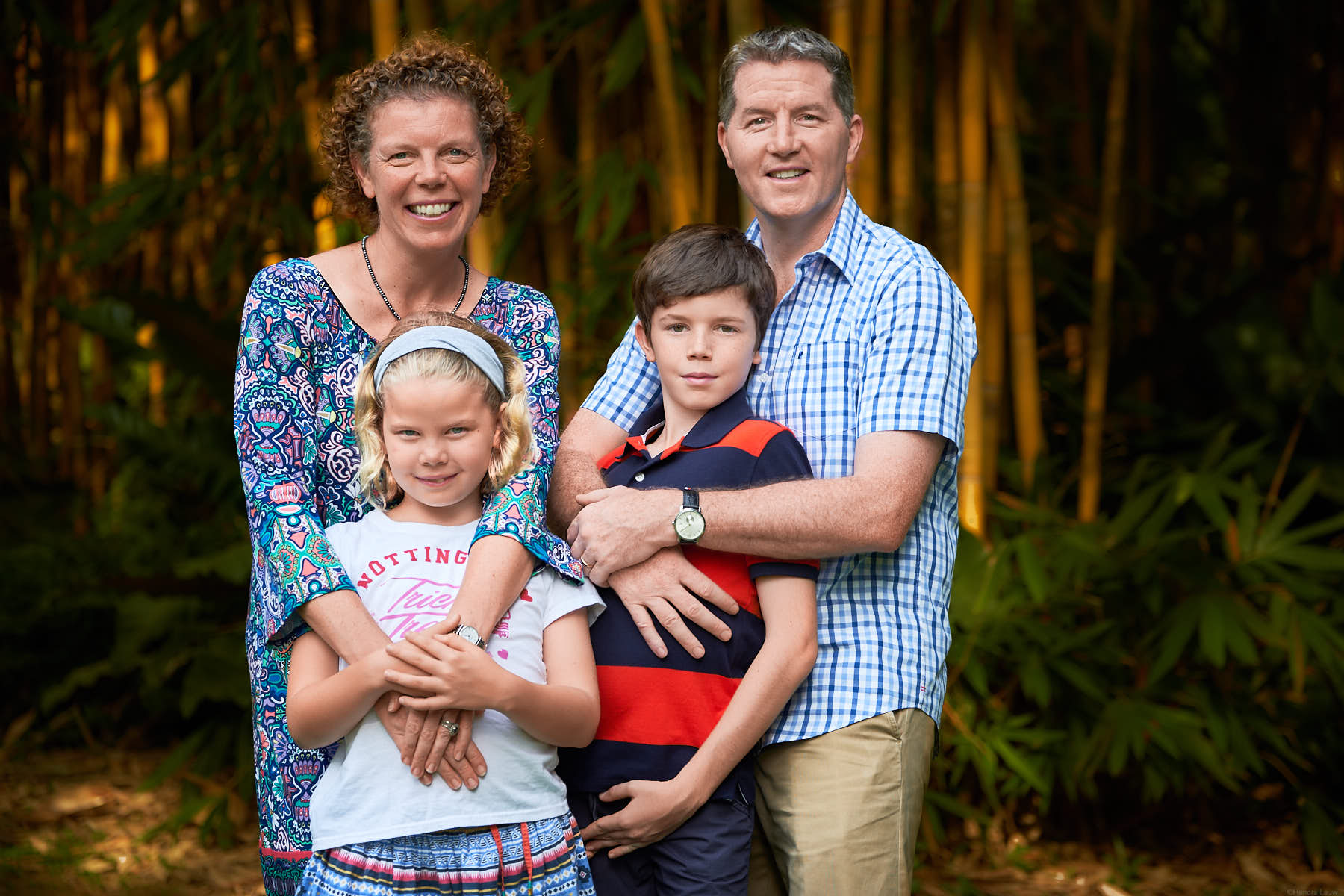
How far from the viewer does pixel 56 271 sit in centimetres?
452

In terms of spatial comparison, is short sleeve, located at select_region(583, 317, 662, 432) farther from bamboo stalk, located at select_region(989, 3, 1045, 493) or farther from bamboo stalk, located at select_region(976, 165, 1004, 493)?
bamboo stalk, located at select_region(989, 3, 1045, 493)

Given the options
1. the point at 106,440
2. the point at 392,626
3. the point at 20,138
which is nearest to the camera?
the point at 392,626

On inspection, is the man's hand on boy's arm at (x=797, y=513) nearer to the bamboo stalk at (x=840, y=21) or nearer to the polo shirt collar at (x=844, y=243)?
the polo shirt collar at (x=844, y=243)

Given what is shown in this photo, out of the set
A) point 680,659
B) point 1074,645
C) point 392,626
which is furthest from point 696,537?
point 1074,645

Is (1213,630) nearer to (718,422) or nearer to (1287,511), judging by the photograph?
(1287,511)

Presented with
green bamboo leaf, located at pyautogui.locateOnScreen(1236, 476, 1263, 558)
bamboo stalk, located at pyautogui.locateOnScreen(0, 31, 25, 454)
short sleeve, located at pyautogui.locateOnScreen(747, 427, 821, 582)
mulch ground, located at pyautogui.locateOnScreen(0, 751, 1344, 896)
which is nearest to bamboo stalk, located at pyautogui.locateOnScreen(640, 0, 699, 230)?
short sleeve, located at pyautogui.locateOnScreen(747, 427, 821, 582)

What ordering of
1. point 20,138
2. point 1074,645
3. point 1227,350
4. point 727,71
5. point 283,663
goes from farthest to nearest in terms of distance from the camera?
point 20,138 → point 1227,350 → point 1074,645 → point 727,71 → point 283,663

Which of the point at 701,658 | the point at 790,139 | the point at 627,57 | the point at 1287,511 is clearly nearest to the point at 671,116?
the point at 627,57

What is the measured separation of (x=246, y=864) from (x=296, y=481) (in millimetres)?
1794

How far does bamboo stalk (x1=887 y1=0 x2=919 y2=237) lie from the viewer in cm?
241

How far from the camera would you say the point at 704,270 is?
1389mm

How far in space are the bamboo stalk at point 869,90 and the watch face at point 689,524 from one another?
1.06 m

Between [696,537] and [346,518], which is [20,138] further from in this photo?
[696,537]

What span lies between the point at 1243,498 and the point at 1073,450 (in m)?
0.57
